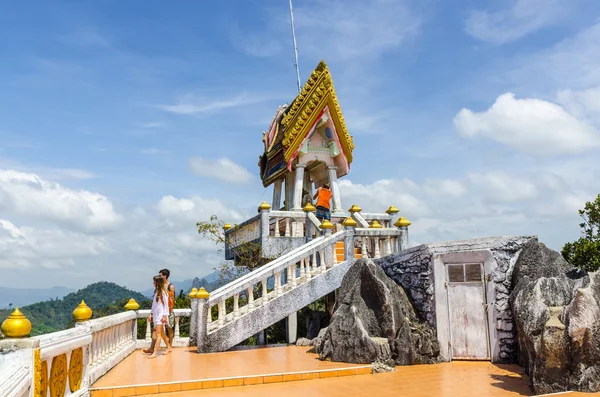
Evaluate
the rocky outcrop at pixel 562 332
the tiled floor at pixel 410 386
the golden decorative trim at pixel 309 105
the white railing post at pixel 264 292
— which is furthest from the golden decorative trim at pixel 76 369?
the golden decorative trim at pixel 309 105

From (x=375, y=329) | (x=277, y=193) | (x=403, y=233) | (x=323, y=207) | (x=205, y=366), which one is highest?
(x=277, y=193)

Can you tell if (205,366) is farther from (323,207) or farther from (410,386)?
(323,207)

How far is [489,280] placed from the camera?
33.1 ft

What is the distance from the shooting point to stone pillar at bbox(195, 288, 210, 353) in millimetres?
11258

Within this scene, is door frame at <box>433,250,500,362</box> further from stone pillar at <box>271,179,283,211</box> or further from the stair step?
stone pillar at <box>271,179,283,211</box>

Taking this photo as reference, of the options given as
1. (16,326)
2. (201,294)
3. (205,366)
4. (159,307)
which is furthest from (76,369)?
(201,294)

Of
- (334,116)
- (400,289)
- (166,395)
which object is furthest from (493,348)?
(334,116)

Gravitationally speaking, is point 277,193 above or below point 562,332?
above

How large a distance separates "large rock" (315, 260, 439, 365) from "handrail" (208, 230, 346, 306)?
1956 mm

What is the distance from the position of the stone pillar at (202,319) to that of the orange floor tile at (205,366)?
29 centimetres

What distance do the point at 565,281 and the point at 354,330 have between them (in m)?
3.65

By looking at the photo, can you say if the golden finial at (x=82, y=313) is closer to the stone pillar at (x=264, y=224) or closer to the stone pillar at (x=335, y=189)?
the stone pillar at (x=264, y=224)

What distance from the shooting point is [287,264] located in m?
12.2

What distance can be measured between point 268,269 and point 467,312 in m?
4.26
